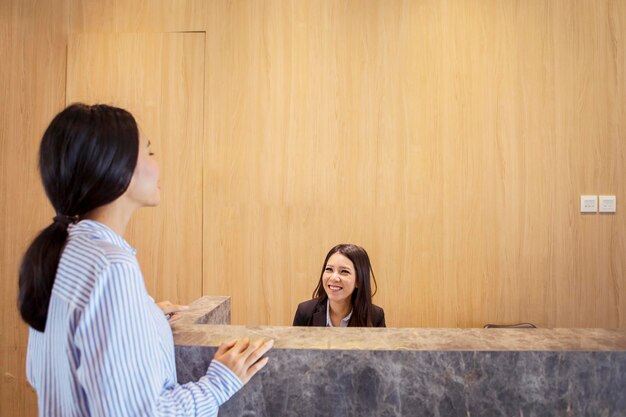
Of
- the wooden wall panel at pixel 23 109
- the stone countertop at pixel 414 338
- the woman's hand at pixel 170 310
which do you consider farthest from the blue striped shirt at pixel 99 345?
the wooden wall panel at pixel 23 109

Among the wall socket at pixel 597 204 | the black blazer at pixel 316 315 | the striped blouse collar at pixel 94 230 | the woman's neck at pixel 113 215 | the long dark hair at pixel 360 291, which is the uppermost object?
the wall socket at pixel 597 204

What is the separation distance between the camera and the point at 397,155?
2822 millimetres

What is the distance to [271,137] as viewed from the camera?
113 inches

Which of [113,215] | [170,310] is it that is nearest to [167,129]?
[170,310]

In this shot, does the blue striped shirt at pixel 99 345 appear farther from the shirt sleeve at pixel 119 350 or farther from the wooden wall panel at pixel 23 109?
the wooden wall panel at pixel 23 109

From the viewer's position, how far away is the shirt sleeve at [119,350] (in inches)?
27.5

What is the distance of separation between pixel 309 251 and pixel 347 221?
29 centimetres

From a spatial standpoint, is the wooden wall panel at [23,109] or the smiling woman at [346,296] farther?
the wooden wall panel at [23,109]

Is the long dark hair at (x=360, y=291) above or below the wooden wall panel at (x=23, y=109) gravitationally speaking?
below

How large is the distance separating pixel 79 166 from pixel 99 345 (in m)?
0.32

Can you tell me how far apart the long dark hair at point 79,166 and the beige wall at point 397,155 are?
200 cm

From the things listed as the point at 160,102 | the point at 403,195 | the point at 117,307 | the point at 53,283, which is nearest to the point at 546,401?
the point at 117,307

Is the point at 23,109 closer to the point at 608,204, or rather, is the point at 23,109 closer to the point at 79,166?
the point at 79,166

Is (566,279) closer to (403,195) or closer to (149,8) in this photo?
(403,195)
